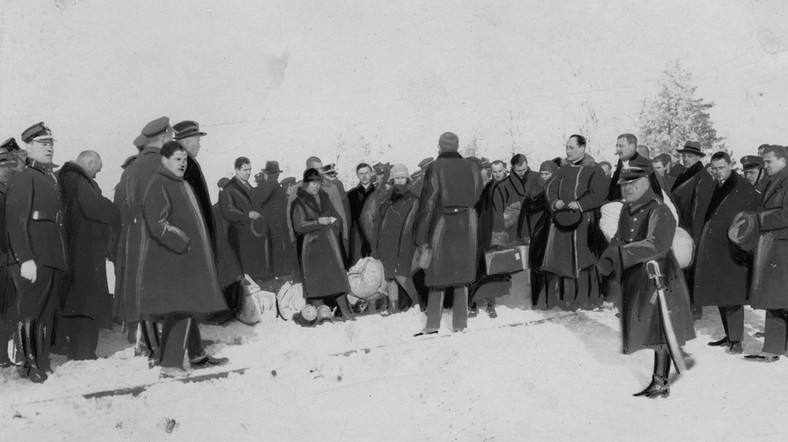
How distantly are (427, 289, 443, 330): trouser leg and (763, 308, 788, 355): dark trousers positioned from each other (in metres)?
3.49

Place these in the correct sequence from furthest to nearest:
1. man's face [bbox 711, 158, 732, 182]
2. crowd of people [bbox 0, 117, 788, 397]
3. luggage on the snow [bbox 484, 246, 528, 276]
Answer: luggage on the snow [bbox 484, 246, 528, 276] < man's face [bbox 711, 158, 732, 182] < crowd of people [bbox 0, 117, 788, 397]

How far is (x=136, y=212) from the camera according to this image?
794 cm

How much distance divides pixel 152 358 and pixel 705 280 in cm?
612

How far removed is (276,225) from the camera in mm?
12430

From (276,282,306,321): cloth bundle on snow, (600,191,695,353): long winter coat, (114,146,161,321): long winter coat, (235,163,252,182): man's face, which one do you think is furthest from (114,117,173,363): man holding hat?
(600,191,695,353): long winter coat

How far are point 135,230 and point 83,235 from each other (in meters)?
0.85

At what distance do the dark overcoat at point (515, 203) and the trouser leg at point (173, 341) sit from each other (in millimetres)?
5090

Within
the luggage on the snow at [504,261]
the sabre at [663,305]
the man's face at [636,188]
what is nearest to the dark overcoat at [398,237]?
the luggage on the snow at [504,261]

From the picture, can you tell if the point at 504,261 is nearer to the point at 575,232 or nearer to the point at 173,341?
the point at 575,232

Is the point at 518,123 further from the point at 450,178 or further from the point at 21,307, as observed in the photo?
the point at 21,307

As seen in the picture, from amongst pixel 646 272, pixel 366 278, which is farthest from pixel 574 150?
pixel 646 272

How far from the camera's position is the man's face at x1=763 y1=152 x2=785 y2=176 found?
8.48m

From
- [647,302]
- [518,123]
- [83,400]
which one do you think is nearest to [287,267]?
[83,400]

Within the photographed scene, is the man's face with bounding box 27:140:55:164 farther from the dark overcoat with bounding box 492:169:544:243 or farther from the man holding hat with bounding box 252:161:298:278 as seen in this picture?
the dark overcoat with bounding box 492:169:544:243
